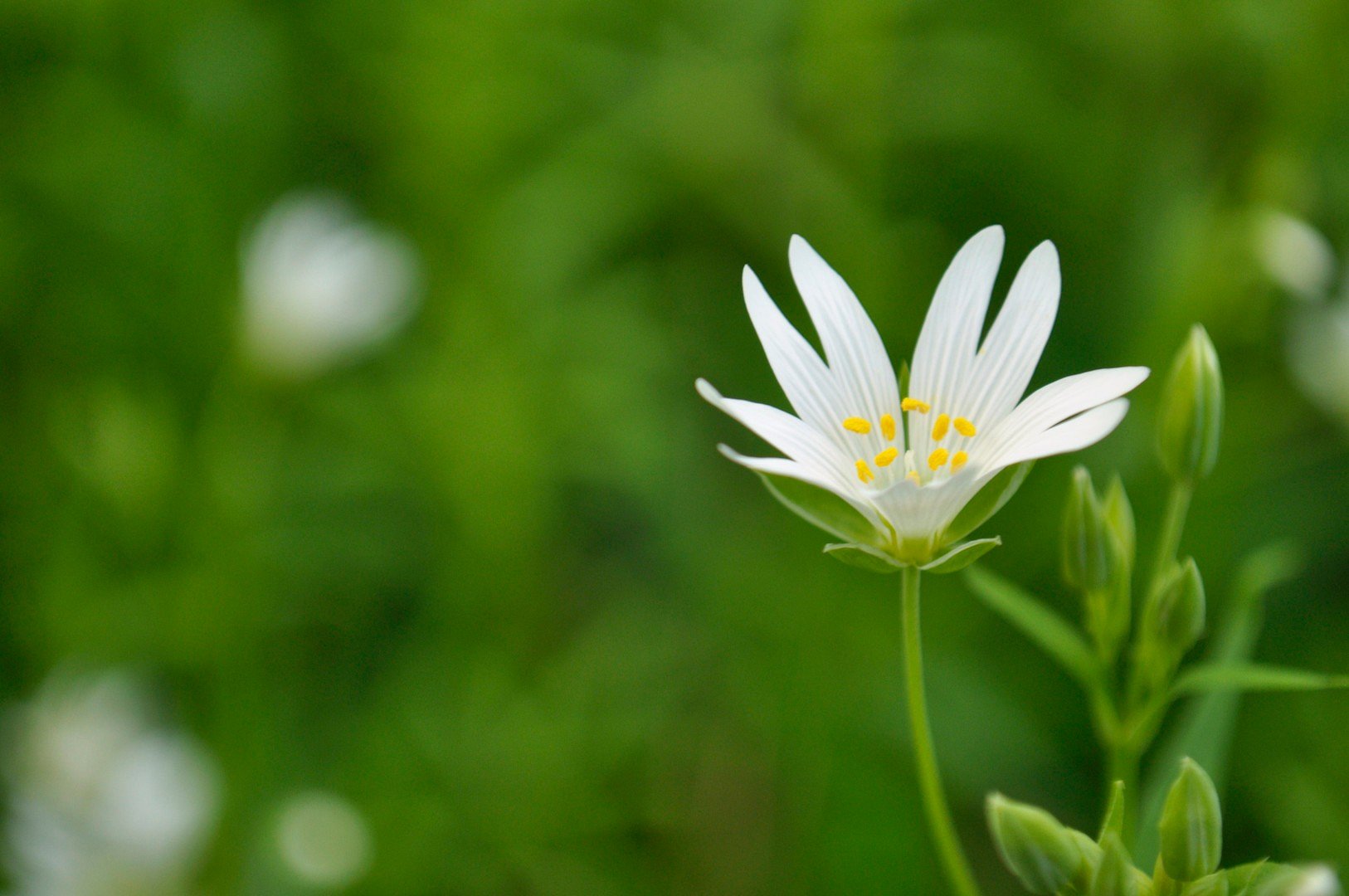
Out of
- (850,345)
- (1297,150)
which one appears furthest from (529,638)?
(1297,150)

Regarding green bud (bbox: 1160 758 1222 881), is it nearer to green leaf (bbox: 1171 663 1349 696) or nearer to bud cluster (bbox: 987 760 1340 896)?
bud cluster (bbox: 987 760 1340 896)

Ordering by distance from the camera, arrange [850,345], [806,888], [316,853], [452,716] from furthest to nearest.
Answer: [452,716], [806,888], [316,853], [850,345]

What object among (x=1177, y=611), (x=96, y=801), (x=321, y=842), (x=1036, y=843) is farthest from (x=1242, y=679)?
(x=96, y=801)

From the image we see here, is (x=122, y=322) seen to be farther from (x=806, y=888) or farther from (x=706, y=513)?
(x=806, y=888)

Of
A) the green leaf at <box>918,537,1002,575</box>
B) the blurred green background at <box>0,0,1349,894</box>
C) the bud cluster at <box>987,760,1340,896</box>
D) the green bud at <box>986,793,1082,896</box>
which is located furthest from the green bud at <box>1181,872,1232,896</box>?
the blurred green background at <box>0,0,1349,894</box>

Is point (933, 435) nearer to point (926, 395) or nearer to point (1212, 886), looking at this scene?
point (926, 395)

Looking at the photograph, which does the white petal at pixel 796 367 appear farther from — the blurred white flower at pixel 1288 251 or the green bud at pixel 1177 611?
the blurred white flower at pixel 1288 251
